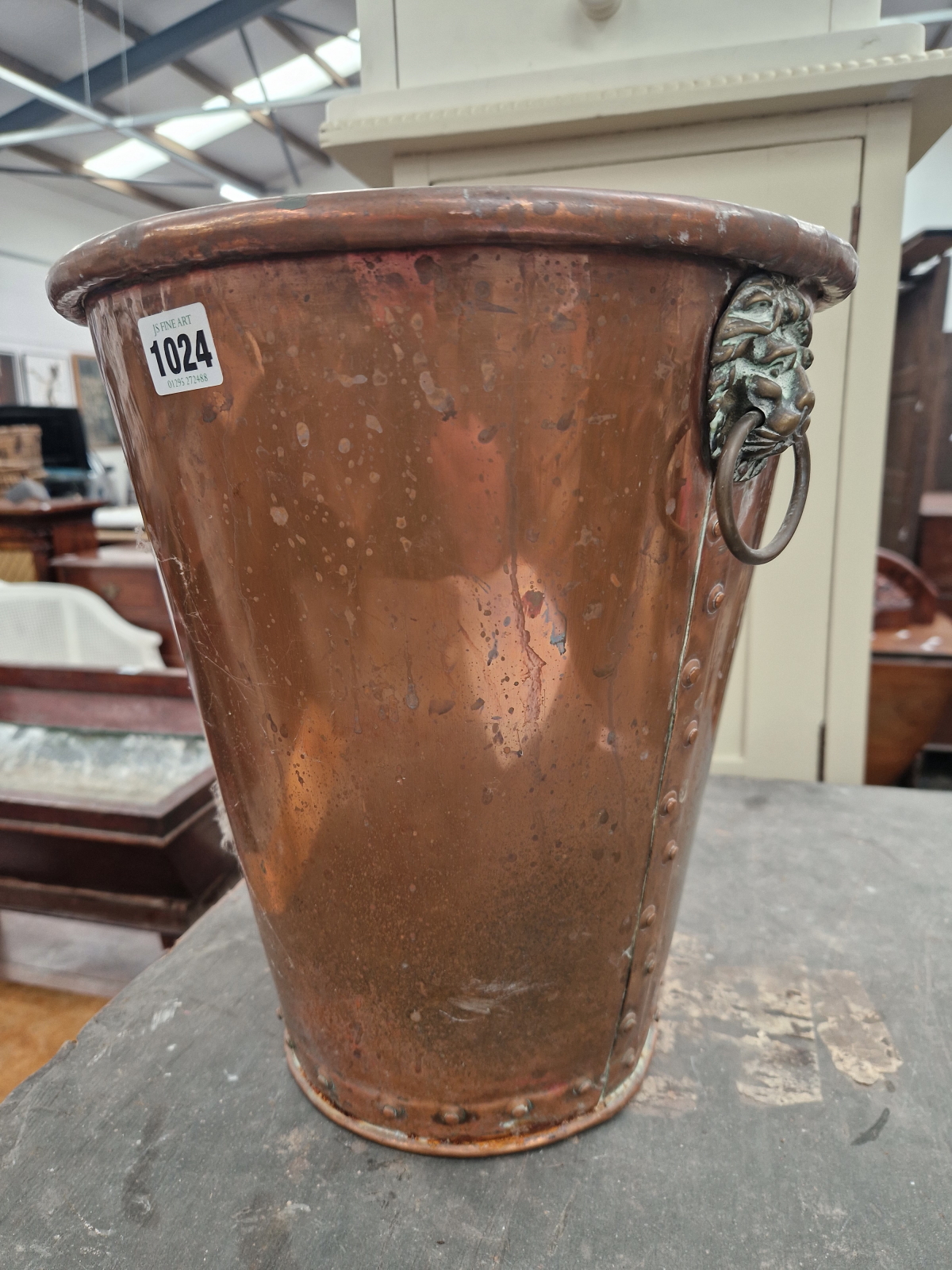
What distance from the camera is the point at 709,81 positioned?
121 cm

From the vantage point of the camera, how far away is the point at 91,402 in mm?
7973

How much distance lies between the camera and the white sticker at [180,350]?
535mm

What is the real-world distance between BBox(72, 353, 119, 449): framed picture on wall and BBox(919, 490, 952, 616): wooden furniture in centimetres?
699

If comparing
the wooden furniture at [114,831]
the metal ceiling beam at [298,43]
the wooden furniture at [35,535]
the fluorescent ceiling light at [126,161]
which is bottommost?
the wooden furniture at [114,831]

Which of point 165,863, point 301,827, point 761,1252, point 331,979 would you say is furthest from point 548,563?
point 165,863

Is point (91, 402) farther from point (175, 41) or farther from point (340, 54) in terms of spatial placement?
point (175, 41)

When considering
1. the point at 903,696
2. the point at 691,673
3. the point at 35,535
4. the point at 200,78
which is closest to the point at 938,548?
the point at 903,696

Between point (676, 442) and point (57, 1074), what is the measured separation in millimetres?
848

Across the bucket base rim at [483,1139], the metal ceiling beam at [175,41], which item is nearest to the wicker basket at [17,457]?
the metal ceiling beam at [175,41]

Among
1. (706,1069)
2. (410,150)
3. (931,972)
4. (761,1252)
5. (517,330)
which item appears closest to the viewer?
(517,330)

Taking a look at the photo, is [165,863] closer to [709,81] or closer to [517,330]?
[517,330]

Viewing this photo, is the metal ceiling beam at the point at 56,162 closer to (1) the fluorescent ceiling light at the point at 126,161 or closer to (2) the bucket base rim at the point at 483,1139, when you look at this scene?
(1) the fluorescent ceiling light at the point at 126,161

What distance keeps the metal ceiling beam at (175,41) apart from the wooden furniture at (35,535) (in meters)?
2.76

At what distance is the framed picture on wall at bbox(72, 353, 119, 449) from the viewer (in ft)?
25.0
